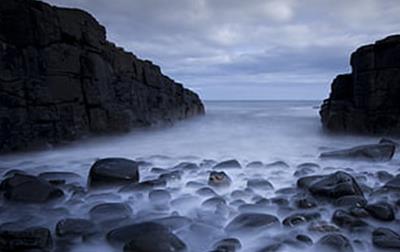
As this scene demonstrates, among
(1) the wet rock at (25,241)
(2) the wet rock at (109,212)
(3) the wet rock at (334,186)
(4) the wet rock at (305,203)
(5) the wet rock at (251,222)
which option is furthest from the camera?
(3) the wet rock at (334,186)

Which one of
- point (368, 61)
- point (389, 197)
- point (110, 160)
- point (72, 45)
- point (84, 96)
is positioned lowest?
point (389, 197)

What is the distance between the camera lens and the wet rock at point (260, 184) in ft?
14.5

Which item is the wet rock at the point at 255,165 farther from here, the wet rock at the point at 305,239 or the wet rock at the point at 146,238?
Answer: the wet rock at the point at 146,238

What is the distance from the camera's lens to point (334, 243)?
2.79m

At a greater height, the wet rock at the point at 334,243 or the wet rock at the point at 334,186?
the wet rock at the point at 334,186

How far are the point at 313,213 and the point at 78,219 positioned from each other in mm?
2485

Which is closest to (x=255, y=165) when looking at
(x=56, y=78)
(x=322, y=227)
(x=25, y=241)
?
(x=322, y=227)

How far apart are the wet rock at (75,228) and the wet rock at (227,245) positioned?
1224mm

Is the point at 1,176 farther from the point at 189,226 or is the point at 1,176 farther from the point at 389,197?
the point at 389,197

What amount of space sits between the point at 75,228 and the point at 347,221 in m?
2.70

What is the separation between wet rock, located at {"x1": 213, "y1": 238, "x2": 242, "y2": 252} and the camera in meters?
2.79

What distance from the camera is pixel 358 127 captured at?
372 inches

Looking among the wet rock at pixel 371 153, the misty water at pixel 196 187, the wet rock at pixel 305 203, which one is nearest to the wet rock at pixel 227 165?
the misty water at pixel 196 187

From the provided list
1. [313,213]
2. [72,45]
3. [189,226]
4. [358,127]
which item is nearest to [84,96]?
[72,45]
